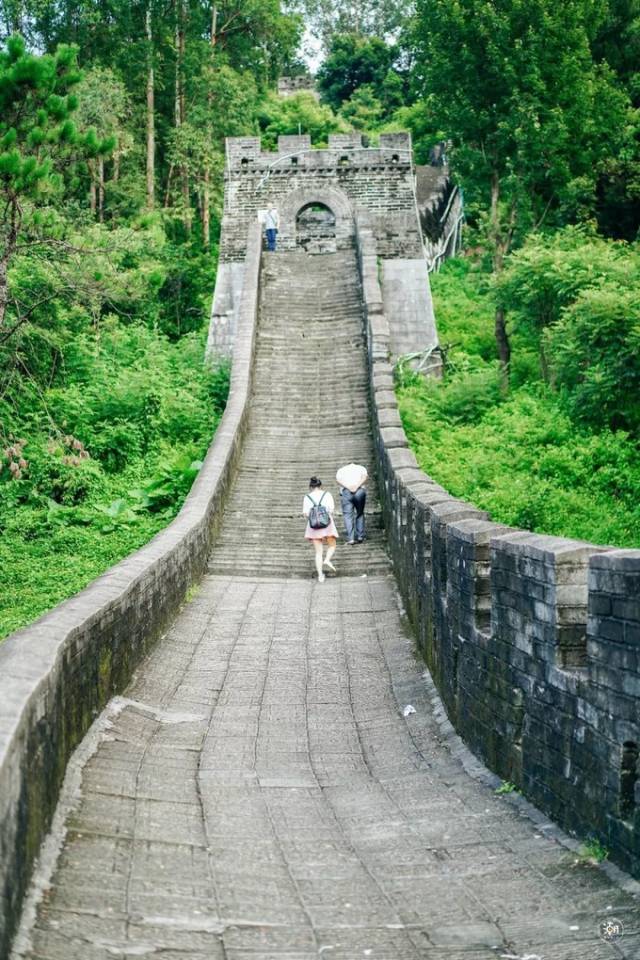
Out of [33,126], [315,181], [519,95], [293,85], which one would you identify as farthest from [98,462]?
[293,85]

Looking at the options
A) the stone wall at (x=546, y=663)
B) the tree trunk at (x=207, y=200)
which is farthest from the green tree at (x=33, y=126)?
the tree trunk at (x=207, y=200)

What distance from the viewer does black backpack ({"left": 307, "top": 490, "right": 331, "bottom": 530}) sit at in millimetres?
13062

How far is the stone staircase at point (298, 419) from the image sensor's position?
14164mm

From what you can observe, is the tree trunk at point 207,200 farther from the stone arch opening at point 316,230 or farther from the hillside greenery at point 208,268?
the stone arch opening at point 316,230

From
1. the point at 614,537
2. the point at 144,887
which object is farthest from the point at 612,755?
the point at 614,537

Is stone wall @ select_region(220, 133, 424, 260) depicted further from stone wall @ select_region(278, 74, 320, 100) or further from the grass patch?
stone wall @ select_region(278, 74, 320, 100)

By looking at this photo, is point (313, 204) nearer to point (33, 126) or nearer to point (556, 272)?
point (556, 272)

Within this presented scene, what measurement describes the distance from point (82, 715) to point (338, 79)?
60567 mm

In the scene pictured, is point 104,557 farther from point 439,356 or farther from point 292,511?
point 439,356

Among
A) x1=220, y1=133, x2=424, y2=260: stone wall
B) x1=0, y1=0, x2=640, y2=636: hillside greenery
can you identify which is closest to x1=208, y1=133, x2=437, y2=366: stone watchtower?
x1=220, y1=133, x2=424, y2=260: stone wall

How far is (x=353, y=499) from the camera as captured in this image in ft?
46.5

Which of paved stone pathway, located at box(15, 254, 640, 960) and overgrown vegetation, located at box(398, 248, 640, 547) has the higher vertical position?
overgrown vegetation, located at box(398, 248, 640, 547)

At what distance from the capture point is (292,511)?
15477 mm

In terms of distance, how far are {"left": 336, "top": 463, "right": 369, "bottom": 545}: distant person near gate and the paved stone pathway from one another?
2.61m
